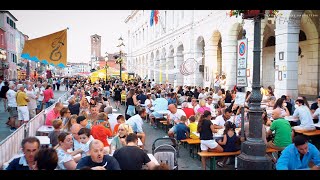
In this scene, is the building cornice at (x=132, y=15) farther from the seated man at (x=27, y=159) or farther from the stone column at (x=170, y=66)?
the seated man at (x=27, y=159)

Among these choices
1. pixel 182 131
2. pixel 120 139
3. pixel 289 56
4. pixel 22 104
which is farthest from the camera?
pixel 289 56

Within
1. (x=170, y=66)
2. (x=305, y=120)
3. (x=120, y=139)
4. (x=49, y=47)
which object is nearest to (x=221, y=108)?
(x=305, y=120)

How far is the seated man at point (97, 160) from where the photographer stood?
18.0ft

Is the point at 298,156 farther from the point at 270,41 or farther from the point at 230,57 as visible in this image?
the point at 270,41

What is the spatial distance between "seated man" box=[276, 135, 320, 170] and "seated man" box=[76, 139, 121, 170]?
9.23 feet

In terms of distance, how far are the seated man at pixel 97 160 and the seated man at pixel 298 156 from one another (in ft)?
9.23

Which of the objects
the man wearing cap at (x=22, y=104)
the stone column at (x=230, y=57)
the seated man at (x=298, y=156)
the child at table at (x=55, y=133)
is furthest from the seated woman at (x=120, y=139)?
the stone column at (x=230, y=57)

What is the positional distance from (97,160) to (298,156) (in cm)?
337

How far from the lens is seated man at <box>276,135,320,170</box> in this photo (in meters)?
5.73

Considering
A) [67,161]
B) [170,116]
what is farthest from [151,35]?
[67,161]

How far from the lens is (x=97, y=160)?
18.2 feet

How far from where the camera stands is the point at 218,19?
2508 centimetres
